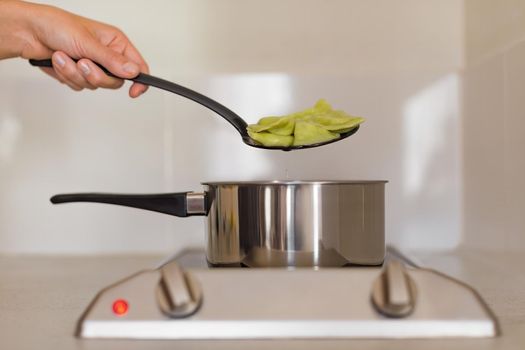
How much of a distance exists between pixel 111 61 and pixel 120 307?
389 mm

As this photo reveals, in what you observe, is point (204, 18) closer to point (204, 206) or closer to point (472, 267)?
point (204, 206)

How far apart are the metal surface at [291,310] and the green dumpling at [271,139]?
0.23 m

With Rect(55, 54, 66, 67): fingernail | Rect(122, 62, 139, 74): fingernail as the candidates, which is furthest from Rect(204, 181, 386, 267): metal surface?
Rect(55, 54, 66, 67): fingernail

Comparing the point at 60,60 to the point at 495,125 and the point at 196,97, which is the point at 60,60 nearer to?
the point at 196,97

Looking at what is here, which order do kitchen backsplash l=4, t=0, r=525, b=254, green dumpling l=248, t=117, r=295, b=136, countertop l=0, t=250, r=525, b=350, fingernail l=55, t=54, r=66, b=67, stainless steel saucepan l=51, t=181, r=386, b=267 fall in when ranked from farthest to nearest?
kitchen backsplash l=4, t=0, r=525, b=254 < fingernail l=55, t=54, r=66, b=67 < green dumpling l=248, t=117, r=295, b=136 < stainless steel saucepan l=51, t=181, r=386, b=267 < countertop l=0, t=250, r=525, b=350

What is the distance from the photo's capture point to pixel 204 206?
0.62 meters

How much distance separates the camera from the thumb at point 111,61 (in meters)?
0.73

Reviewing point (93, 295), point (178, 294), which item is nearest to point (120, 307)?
point (178, 294)

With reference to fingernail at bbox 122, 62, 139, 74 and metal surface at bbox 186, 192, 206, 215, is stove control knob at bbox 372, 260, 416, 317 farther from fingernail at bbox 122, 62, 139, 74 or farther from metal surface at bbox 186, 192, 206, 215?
fingernail at bbox 122, 62, 139, 74

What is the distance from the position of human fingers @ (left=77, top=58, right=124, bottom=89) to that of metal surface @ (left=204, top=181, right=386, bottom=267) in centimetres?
28

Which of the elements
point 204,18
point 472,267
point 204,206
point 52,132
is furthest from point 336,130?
point 52,132

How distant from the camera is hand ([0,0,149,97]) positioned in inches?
29.8

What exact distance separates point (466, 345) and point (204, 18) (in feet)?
2.48

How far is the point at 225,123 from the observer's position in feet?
3.27
